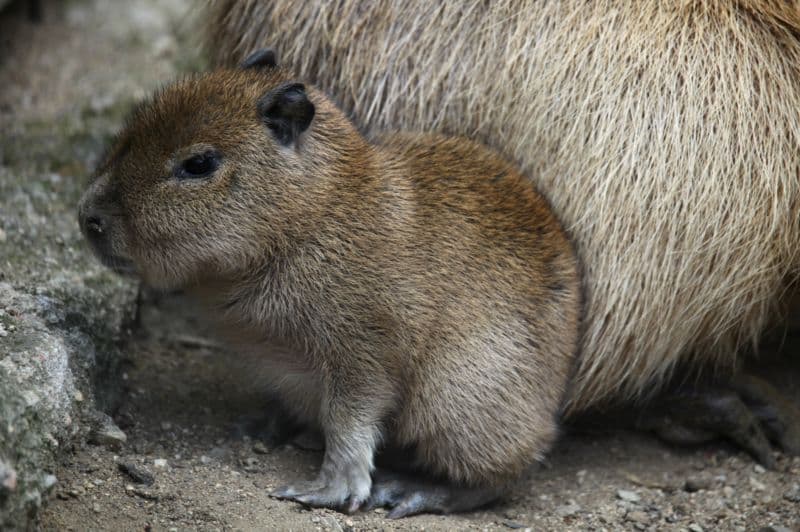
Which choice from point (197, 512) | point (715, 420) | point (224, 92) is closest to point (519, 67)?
point (224, 92)

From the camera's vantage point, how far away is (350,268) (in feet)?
12.1

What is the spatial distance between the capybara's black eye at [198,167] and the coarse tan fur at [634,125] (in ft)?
3.35

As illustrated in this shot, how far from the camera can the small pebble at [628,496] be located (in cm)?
427

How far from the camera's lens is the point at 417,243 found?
3.79 m

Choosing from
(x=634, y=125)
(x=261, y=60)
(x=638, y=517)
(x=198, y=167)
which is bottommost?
(x=638, y=517)

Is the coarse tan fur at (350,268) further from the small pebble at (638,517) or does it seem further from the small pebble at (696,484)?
the small pebble at (696,484)

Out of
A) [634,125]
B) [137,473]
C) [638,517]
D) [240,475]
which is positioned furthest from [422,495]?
[634,125]

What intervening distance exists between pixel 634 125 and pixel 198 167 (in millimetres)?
1751

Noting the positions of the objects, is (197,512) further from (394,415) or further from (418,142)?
(418,142)

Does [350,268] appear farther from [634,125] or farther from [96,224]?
[634,125]

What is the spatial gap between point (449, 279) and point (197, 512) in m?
1.21

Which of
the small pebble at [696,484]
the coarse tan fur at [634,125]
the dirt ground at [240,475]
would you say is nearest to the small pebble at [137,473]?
the dirt ground at [240,475]

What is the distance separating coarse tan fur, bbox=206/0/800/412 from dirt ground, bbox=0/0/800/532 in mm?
432

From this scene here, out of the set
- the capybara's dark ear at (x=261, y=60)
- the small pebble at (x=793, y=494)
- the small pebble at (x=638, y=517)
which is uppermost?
the capybara's dark ear at (x=261, y=60)
